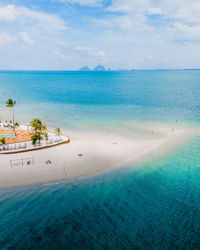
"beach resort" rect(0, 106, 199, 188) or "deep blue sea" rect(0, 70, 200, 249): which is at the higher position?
"beach resort" rect(0, 106, 199, 188)

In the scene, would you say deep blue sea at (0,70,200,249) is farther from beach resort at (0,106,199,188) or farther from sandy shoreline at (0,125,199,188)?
beach resort at (0,106,199,188)

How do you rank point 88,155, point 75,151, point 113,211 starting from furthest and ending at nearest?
point 75,151, point 88,155, point 113,211

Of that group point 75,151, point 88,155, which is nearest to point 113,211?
point 88,155

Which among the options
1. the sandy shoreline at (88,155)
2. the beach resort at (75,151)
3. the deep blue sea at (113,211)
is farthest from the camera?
the beach resort at (75,151)

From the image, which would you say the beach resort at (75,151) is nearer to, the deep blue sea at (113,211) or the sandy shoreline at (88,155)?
the sandy shoreline at (88,155)

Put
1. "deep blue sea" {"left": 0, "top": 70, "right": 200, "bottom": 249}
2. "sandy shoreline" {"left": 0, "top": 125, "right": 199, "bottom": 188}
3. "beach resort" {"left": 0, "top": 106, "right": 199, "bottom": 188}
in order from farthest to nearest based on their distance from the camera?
"beach resort" {"left": 0, "top": 106, "right": 199, "bottom": 188} → "sandy shoreline" {"left": 0, "top": 125, "right": 199, "bottom": 188} → "deep blue sea" {"left": 0, "top": 70, "right": 200, "bottom": 249}

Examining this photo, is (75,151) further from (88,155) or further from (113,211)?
(113,211)

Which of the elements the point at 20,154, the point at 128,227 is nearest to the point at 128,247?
the point at 128,227

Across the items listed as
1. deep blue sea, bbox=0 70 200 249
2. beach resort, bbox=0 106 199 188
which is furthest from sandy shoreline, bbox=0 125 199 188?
deep blue sea, bbox=0 70 200 249

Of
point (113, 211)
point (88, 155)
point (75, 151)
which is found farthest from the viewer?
point (75, 151)

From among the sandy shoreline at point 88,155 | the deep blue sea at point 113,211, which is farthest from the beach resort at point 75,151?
the deep blue sea at point 113,211
